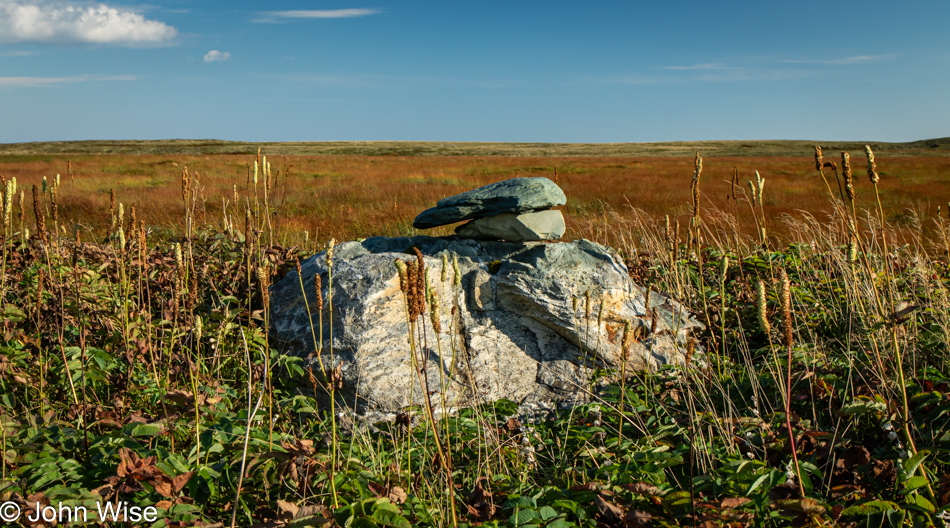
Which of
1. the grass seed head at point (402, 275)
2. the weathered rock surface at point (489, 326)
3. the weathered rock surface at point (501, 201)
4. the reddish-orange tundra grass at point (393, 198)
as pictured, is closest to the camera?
the grass seed head at point (402, 275)

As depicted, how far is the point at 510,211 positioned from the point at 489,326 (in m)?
1.06

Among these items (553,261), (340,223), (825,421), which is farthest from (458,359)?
(340,223)

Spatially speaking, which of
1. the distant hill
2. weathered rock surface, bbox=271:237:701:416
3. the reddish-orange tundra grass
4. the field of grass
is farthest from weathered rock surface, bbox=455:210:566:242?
the distant hill

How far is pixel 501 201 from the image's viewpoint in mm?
4754

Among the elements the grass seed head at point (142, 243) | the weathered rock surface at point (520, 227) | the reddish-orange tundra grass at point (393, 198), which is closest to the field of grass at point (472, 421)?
the grass seed head at point (142, 243)

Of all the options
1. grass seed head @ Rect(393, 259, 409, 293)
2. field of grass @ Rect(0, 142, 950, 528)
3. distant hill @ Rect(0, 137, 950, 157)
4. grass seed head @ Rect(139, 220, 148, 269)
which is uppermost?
distant hill @ Rect(0, 137, 950, 157)

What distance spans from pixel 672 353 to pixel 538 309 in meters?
1.00

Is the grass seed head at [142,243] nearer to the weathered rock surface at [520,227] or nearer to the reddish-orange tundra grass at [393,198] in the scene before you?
the weathered rock surface at [520,227]

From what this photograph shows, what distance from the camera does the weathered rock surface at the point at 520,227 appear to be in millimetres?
4816

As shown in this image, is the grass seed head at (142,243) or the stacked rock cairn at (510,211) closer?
the grass seed head at (142,243)

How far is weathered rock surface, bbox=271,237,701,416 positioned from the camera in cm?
383

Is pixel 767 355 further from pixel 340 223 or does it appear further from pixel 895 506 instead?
pixel 340 223

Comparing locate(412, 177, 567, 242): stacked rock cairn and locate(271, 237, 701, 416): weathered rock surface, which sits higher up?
locate(412, 177, 567, 242): stacked rock cairn

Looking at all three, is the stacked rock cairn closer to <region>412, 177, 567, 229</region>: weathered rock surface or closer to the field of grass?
<region>412, 177, 567, 229</region>: weathered rock surface
